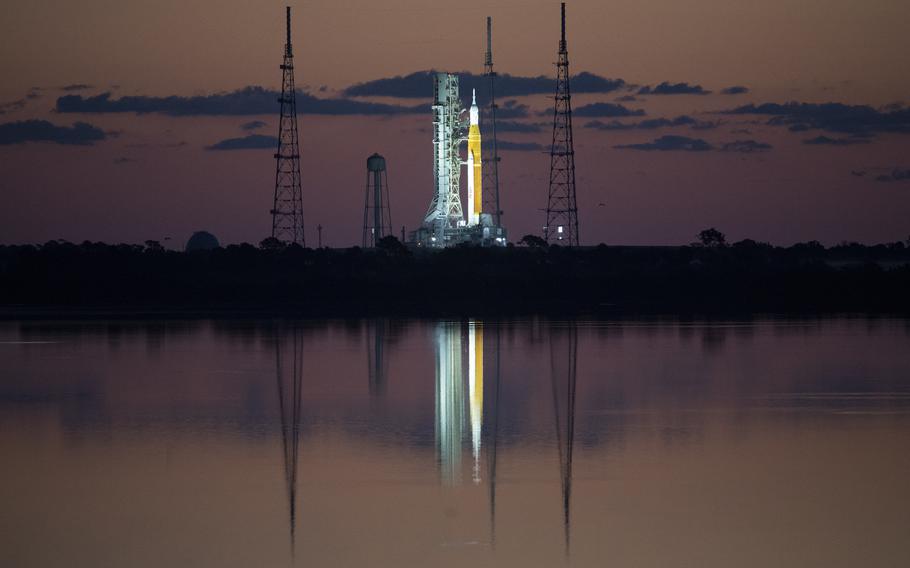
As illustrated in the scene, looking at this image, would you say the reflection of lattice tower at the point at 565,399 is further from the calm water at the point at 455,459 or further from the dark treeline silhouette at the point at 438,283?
the dark treeline silhouette at the point at 438,283

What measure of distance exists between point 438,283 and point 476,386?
48383mm

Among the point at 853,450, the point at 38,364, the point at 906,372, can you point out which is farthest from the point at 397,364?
the point at 853,450

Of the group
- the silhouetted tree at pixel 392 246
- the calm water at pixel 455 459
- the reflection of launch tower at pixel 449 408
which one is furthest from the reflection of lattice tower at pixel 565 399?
the silhouetted tree at pixel 392 246

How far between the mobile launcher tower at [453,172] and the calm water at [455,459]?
5391cm

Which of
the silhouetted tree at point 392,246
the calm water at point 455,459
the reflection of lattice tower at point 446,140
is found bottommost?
the calm water at point 455,459

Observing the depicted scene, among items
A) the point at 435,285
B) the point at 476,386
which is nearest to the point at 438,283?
the point at 435,285

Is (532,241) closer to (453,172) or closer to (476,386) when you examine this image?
(453,172)

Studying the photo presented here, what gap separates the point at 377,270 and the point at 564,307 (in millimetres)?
18360

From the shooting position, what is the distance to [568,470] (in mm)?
19391

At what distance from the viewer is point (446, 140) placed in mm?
92000

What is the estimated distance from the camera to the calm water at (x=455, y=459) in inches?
596

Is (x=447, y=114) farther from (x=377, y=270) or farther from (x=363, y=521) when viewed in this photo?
(x=363, y=521)

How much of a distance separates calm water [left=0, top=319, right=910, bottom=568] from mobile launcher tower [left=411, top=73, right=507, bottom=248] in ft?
177

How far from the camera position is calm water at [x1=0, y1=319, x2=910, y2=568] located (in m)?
15.1
